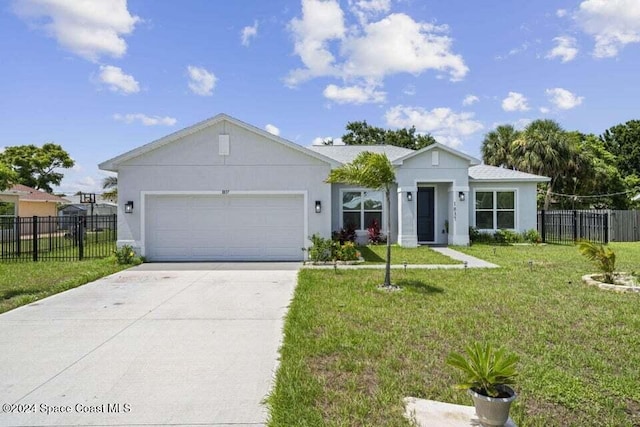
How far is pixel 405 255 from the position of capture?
1337 centimetres

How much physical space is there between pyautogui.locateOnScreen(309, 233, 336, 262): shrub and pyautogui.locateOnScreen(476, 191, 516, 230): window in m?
8.75

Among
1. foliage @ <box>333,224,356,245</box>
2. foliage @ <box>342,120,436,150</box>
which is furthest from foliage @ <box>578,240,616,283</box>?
foliage @ <box>342,120,436,150</box>

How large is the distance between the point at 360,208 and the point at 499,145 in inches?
743

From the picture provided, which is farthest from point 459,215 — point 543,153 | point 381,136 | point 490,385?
point 381,136

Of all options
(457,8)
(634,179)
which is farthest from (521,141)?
(457,8)

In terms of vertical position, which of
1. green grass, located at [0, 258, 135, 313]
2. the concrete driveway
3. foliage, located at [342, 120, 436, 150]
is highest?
foliage, located at [342, 120, 436, 150]

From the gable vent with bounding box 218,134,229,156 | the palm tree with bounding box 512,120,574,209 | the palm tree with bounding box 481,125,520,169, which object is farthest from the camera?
the palm tree with bounding box 481,125,520,169

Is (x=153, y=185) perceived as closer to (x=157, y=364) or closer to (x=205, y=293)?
(x=205, y=293)

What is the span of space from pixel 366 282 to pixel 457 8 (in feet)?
31.4

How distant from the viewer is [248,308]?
692 cm

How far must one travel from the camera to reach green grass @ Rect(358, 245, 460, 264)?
11.9m

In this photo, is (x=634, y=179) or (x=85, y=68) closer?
(x=85, y=68)

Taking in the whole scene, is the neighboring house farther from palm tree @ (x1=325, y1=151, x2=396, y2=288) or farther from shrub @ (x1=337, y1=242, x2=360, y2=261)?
palm tree @ (x1=325, y1=151, x2=396, y2=288)

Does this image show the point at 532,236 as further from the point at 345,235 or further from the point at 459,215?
the point at 345,235
